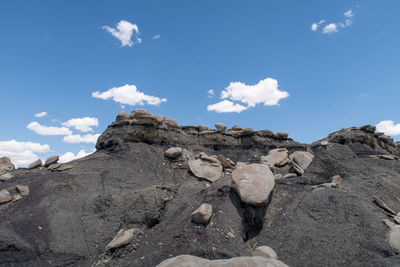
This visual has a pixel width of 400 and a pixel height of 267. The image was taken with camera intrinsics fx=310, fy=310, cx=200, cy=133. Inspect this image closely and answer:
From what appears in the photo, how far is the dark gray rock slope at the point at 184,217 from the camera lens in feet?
23.0

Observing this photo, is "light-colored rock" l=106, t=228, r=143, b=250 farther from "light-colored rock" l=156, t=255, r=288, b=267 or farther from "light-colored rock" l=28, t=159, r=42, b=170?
"light-colored rock" l=28, t=159, r=42, b=170

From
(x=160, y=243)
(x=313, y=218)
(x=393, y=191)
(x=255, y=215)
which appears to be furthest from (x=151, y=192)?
→ (x=393, y=191)

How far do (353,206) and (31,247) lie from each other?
8.46 meters

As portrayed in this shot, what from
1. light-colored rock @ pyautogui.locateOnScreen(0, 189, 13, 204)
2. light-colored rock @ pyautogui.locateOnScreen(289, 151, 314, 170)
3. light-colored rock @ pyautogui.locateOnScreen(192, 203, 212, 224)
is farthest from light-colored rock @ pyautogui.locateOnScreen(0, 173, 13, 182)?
light-colored rock @ pyautogui.locateOnScreen(289, 151, 314, 170)

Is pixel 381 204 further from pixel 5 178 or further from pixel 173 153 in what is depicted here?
pixel 5 178

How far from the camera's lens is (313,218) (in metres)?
8.21

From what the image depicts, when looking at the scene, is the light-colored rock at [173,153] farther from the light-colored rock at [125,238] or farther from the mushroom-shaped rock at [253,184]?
the light-colored rock at [125,238]

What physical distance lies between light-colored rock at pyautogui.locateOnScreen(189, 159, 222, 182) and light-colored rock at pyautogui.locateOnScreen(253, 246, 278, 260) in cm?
549

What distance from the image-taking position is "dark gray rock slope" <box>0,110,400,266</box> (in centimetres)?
702

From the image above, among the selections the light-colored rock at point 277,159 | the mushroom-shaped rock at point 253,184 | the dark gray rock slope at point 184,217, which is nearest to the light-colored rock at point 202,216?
the dark gray rock slope at point 184,217

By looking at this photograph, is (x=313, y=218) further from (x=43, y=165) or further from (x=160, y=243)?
(x=43, y=165)

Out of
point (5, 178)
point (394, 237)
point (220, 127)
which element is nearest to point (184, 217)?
point (394, 237)

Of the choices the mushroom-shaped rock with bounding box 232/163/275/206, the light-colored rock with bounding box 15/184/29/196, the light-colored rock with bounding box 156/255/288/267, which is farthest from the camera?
the light-colored rock with bounding box 15/184/29/196

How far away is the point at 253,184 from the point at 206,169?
5.00 m
